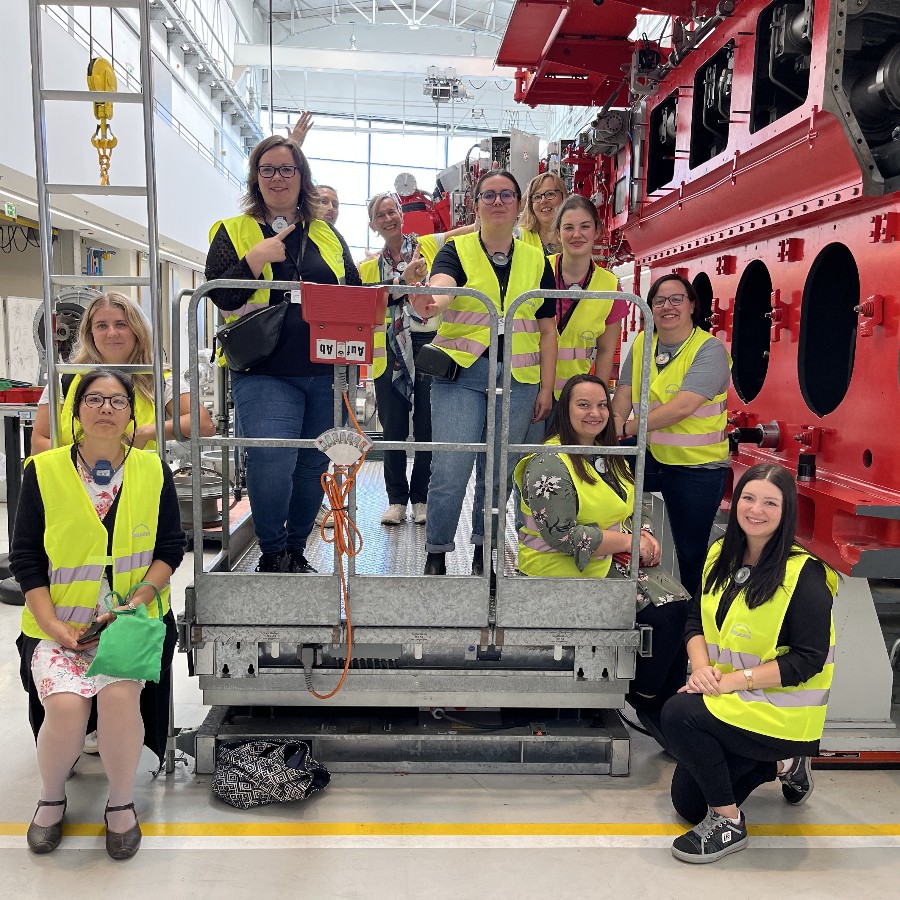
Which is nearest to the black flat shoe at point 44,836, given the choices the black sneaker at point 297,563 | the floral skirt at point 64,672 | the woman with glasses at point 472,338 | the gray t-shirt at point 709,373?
the floral skirt at point 64,672

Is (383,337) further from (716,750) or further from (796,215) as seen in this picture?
(716,750)

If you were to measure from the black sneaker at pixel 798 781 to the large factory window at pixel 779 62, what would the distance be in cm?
288

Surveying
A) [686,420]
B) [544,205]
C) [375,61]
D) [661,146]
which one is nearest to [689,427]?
[686,420]

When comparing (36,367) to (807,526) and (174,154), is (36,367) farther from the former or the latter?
(807,526)

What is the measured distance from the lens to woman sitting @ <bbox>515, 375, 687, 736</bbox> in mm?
3213

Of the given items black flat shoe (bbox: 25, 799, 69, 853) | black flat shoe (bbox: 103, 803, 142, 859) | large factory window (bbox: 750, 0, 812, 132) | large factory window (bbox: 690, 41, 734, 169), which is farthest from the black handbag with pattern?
large factory window (bbox: 690, 41, 734, 169)

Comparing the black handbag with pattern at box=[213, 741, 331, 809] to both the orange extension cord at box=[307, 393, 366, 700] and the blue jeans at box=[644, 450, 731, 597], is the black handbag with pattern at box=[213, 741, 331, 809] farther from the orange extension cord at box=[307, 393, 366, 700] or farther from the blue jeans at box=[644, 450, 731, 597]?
the blue jeans at box=[644, 450, 731, 597]

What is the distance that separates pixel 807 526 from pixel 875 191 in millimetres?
1337

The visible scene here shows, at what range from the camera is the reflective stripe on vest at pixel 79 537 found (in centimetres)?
284

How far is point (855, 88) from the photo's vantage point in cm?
367

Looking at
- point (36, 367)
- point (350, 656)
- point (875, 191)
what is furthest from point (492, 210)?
point (36, 367)

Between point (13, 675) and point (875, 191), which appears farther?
point (13, 675)

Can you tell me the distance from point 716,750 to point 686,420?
1530 mm

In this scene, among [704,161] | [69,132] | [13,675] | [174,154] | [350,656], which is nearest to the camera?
[350,656]
